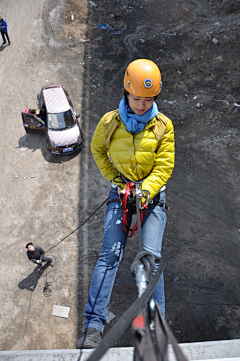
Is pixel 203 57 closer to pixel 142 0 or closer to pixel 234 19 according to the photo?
pixel 234 19

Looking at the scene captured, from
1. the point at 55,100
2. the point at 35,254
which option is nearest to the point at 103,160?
the point at 35,254

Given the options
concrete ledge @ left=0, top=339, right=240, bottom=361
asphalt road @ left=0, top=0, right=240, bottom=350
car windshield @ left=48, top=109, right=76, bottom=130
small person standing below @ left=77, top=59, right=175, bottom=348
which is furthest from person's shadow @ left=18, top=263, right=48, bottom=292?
car windshield @ left=48, top=109, right=76, bottom=130

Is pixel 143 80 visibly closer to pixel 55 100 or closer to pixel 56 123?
pixel 56 123

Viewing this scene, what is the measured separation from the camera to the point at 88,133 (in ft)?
31.5

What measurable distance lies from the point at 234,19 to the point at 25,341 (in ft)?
43.0

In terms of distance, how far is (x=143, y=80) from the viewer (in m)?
3.48

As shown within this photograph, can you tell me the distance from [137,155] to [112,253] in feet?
4.49

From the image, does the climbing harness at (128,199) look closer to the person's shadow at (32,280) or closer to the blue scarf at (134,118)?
the blue scarf at (134,118)

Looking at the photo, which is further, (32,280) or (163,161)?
(32,280)

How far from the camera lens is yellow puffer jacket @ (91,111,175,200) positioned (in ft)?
12.7

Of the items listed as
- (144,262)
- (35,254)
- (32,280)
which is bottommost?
(32,280)

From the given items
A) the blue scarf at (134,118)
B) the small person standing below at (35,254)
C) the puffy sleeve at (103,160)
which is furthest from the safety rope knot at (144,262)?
the small person standing below at (35,254)

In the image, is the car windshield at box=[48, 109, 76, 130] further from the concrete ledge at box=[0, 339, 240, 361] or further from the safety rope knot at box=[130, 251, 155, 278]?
the safety rope knot at box=[130, 251, 155, 278]

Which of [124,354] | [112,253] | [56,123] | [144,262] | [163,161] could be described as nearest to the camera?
[144,262]
